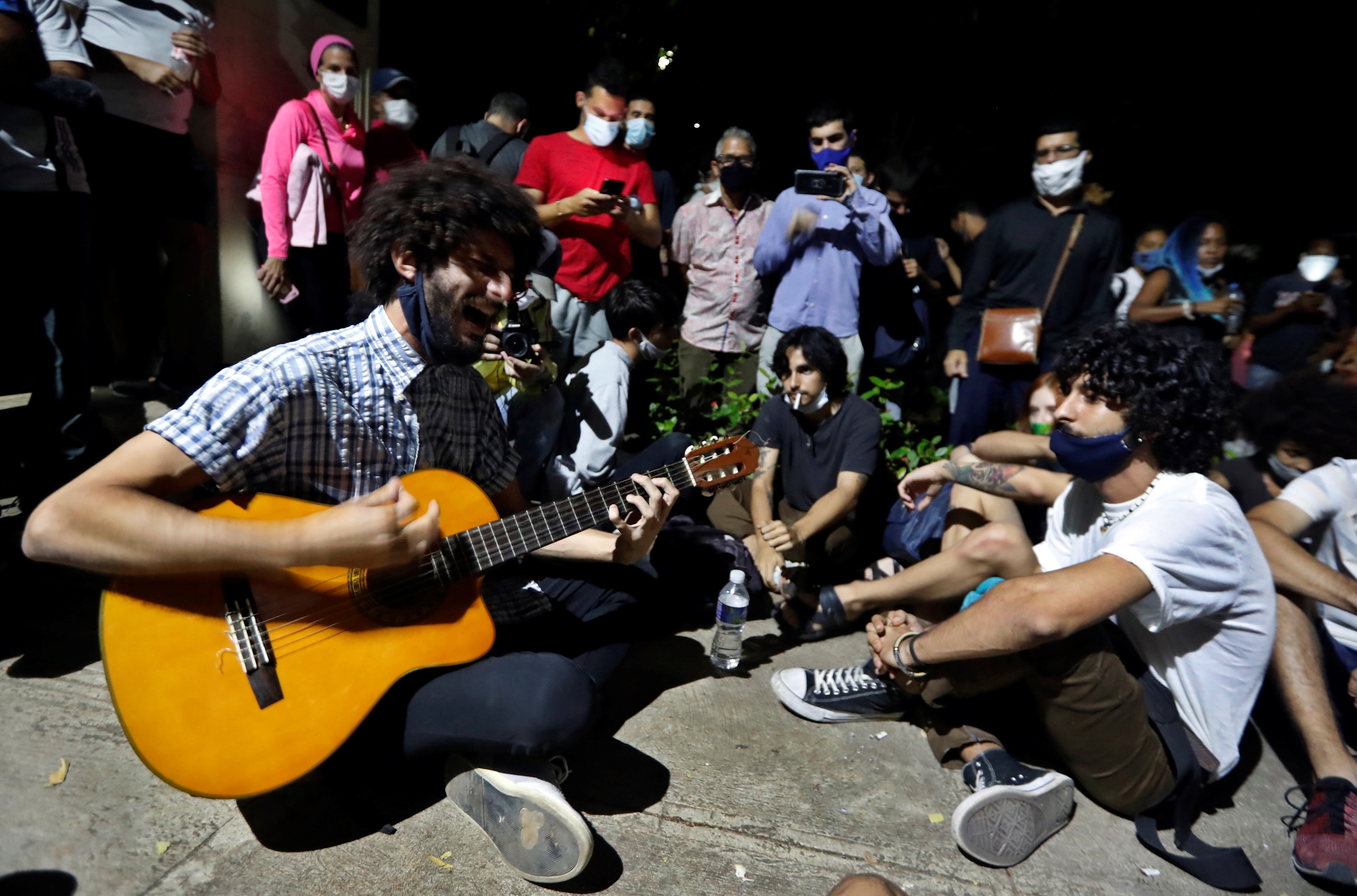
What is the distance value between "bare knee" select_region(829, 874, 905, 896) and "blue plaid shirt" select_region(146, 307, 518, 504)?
141 centimetres

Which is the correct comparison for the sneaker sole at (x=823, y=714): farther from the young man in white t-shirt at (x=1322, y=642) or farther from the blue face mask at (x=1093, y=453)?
the young man in white t-shirt at (x=1322, y=642)

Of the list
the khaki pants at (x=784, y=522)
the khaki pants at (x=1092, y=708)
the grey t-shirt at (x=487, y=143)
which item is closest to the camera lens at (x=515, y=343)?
the khaki pants at (x=784, y=522)

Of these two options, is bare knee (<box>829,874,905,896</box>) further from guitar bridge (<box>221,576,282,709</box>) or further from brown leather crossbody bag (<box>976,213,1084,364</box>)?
brown leather crossbody bag (<box>976,213,1084,364</box>)

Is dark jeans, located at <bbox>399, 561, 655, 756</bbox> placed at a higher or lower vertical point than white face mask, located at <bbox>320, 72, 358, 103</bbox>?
lower

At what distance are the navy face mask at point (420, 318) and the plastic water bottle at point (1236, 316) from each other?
17.1 feet

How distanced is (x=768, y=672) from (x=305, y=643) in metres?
1.83

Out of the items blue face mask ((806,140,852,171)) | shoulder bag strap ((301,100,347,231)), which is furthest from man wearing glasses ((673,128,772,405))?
shoulder bag strap ((301,100,347,231))

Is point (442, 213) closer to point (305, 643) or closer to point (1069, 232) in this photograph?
point (305, 643)

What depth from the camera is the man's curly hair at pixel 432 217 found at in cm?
221

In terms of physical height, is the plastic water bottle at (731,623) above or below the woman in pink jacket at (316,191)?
below

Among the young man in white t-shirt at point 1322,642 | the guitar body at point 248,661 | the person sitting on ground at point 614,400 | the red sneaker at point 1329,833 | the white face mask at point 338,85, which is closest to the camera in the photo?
the guitar body at point 248,661

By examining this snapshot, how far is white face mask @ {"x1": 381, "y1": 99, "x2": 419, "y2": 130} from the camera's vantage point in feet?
16.9

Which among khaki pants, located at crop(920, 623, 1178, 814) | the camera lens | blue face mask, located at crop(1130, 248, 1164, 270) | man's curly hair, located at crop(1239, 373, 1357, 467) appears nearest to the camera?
khaki pants, located at crop(920, 623, 1178, 814)

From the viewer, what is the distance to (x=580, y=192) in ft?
14.4
